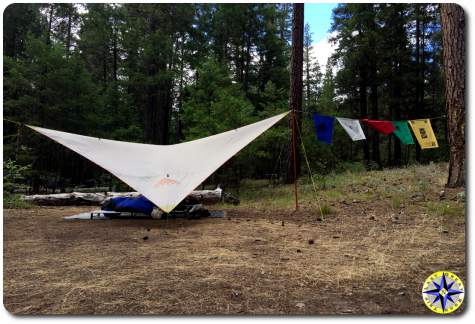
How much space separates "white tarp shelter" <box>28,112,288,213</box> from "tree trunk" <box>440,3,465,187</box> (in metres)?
1.83

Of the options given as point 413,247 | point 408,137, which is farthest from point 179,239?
point 408,137

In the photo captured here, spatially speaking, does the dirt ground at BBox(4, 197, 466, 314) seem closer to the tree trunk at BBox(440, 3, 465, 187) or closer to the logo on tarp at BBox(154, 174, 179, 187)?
the logo on tarp at BBox(154, 174, 179, 187)

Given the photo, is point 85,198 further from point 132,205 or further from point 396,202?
point 396,202

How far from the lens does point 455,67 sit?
11.2 feet

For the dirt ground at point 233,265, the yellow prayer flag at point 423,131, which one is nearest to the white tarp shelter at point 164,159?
the dirt ground at point 233,265

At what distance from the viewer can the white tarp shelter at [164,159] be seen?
11.1 ft

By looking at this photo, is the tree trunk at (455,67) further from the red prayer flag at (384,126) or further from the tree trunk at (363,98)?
the tree trunk at (363,98)

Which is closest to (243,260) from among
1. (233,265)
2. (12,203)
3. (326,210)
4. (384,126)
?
(233,265)

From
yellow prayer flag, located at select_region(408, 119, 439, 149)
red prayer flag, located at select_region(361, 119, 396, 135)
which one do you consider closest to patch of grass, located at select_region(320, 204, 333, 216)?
red prayer flag, located at select_region(361, 119, 396, 135)

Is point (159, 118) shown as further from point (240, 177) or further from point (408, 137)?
point (408, 137)

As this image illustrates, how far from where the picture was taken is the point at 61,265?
2109mm

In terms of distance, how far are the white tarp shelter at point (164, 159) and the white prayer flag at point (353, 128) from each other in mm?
894

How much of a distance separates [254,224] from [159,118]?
11035 mm

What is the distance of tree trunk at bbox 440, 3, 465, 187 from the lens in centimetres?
332
